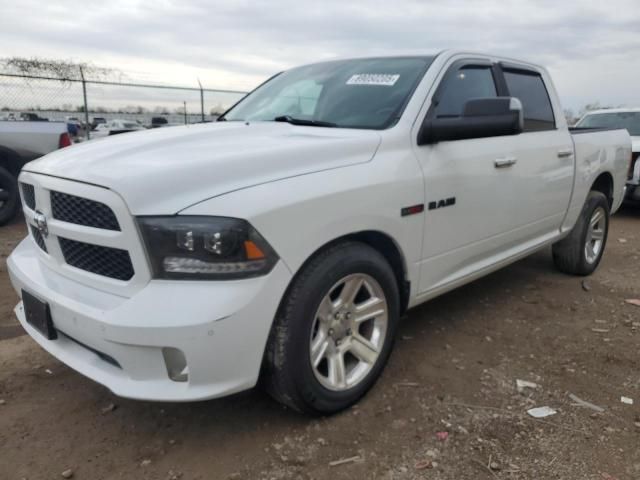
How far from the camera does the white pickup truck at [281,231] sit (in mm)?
2055

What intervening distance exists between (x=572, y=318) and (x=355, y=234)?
7.62ft

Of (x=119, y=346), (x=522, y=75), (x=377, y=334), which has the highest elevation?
(x=522, y=75)

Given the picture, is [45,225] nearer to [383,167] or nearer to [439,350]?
[383,167]

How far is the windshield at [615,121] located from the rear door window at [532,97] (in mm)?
5683

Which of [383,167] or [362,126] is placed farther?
[362,126]

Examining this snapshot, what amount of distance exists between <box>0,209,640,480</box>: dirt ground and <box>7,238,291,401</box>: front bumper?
428 millimetres

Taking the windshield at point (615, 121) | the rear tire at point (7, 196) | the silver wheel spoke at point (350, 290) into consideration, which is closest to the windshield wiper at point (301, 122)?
the silver wheel spoke at point (350, 290)

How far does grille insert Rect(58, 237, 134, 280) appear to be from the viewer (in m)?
2.15

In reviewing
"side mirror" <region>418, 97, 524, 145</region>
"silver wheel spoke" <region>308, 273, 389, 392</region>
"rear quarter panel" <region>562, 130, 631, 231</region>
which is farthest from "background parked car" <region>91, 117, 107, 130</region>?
"silver wheel spoke" <region>308, 273, 389, 392</region>

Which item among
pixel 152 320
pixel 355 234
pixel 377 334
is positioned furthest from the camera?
pixel 377 334

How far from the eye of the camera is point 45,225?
8.11 feet

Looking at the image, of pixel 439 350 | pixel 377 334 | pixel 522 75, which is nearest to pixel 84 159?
pixel 377 334

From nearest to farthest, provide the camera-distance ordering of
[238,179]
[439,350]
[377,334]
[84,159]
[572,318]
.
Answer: [238,179], [84,159], [377,334], [439,350], [572,318]

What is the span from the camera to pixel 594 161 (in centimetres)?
467
